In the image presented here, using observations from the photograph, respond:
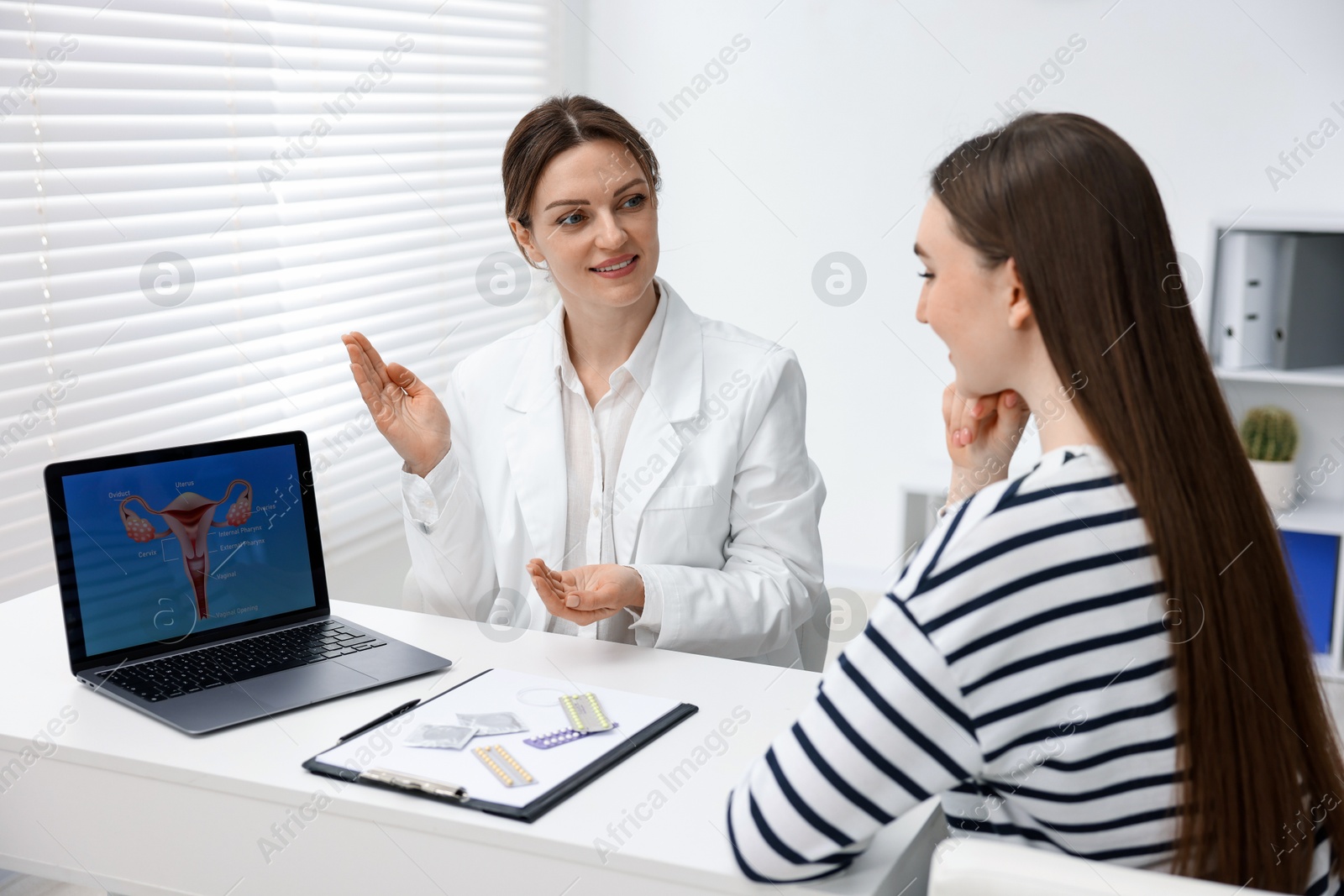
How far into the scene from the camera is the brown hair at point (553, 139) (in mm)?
1982

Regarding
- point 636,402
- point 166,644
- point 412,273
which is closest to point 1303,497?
point 636,402

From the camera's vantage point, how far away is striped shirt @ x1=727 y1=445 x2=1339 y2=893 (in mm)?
954

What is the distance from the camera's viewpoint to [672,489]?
192 cm

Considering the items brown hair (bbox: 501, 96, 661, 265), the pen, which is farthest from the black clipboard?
brown hair (bbox: 501, 96, 661, 265)

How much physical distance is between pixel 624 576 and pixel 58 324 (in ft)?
4.37

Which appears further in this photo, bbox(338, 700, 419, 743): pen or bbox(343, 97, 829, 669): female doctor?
bbox(343, 97, 829, 669): female doctor

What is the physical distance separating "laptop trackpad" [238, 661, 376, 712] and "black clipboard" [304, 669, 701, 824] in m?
0.13

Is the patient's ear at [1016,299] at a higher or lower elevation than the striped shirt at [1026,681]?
higher

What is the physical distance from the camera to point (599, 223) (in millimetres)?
1959

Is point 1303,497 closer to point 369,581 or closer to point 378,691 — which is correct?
point 369,581

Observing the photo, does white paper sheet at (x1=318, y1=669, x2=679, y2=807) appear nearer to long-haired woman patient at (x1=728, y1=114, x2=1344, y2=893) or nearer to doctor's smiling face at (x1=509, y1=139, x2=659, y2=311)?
long-haired woman patient at (x1=728, y1=114, x2=1344, y2=893)

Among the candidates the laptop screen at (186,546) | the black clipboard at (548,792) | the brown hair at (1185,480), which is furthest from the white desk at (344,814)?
the brown hair at (1185,480)

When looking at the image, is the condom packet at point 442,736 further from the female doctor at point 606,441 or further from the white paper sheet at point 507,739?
the female doctor at point 606,441

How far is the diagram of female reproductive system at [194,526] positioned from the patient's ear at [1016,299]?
1.08 m
